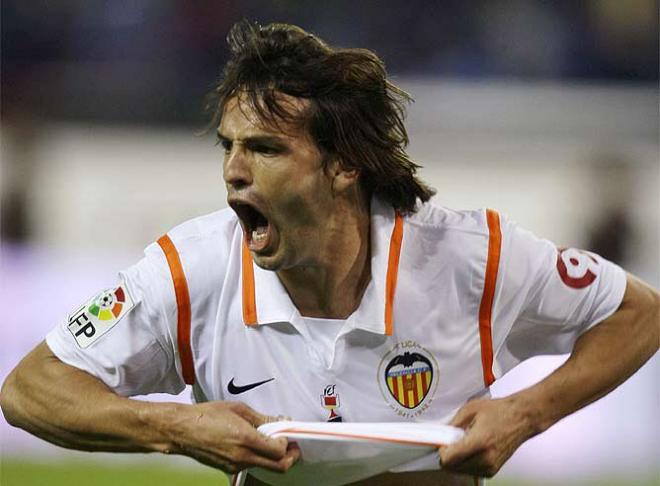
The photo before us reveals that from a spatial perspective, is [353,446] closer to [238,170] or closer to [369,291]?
[369,291]

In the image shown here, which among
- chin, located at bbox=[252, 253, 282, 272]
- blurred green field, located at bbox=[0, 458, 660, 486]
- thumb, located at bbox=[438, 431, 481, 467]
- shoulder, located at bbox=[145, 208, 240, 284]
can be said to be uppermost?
shoulder, located at bbox=[145, 208, 240, 284]

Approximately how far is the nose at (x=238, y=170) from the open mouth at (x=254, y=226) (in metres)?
0.07

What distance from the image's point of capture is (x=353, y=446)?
11.3 ft

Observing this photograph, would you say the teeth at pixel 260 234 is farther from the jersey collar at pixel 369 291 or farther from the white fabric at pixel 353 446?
the white fabric at pixel 353 446

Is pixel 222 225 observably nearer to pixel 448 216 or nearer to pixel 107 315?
pixel 107 315

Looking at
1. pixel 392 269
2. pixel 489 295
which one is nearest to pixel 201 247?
pixel 392 269

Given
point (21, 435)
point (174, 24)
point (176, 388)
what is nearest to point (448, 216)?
point (176, 388)

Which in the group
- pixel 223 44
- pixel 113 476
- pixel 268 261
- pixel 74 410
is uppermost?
pixel 223 44

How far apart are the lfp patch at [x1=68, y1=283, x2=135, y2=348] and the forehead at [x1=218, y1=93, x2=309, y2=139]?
58cm

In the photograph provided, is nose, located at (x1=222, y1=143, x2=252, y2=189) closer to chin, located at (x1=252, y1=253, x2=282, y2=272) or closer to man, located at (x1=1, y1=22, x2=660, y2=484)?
man, located at (x1=1, y1=22, x2=660, y2=484)

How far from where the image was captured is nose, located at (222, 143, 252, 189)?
3455 mm

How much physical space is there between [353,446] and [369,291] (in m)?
0.52

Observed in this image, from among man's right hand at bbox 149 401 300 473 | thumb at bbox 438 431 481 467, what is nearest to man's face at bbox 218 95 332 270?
man's right hand at bbox 149 401 300 473

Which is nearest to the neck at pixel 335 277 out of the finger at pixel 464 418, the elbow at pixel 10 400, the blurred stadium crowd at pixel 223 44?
the finger at pixel 464 418
